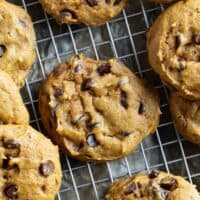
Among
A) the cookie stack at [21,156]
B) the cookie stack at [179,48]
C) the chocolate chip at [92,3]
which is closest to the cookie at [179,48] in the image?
the cookie stack at [179,48]

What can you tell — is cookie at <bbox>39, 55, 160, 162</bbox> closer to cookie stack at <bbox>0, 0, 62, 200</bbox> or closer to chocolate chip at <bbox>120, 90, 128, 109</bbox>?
chocolate chip at <bbox>120, 90, 128, 109</bbox>

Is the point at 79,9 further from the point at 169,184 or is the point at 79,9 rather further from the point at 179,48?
the point at 169,184

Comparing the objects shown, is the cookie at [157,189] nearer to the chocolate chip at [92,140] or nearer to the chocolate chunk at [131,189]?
the chocolate chunk at [131,189]

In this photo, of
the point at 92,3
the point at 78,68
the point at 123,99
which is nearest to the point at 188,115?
the point at 123,99

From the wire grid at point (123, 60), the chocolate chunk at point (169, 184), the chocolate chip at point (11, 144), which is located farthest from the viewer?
the wire grid at point (123, 60)

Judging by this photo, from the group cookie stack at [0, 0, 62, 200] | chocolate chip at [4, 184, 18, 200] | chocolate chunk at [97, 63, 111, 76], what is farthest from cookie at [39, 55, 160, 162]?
chocolate chip at [4, 184, 18, 200]

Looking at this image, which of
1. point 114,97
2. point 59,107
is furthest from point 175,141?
point 59,107
